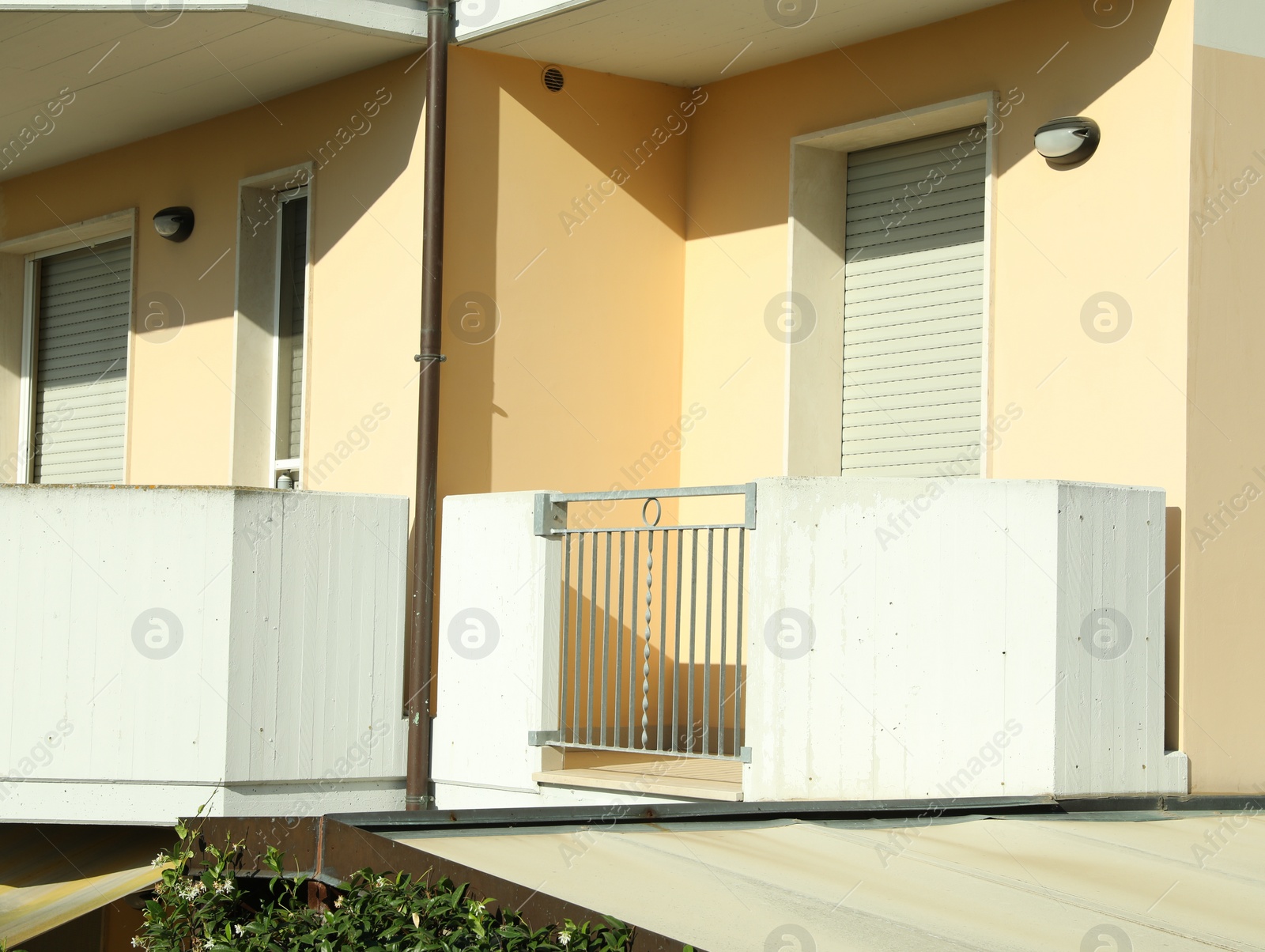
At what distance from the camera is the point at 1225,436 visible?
323 inches

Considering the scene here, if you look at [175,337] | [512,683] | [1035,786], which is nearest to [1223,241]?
[1035,786]

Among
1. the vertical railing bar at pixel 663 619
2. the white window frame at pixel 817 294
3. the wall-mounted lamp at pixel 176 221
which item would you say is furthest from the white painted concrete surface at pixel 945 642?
the wall-mounted lamp at pixel 176 221

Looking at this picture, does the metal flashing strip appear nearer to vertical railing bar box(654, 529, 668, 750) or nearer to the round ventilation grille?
vertical railing bar box(654, 529, 668, 750)

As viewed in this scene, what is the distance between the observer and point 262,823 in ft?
20.1

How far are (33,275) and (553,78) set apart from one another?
652 centimetres

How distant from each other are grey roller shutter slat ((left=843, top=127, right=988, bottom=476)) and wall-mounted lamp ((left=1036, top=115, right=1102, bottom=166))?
0.84 meters

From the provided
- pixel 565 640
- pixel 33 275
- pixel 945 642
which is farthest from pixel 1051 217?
pixel 33 275

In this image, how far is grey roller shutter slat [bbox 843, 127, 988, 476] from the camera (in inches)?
374

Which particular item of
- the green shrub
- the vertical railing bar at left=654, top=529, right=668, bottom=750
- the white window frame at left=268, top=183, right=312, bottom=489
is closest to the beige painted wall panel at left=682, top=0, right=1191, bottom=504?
the vertical railing bar at left=654, top=529, right=668, bottom=750

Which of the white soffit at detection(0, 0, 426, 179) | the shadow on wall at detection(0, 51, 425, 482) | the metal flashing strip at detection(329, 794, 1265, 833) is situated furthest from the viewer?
the shadow on wall at detection(0, 51, 425, 482)

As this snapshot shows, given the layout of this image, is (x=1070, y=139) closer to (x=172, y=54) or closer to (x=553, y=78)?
(x=553, y=78)

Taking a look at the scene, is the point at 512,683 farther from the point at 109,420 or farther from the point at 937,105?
the point at 109,420

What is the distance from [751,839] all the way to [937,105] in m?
5.07

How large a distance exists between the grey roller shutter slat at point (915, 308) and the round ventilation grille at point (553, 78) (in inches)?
81.0
